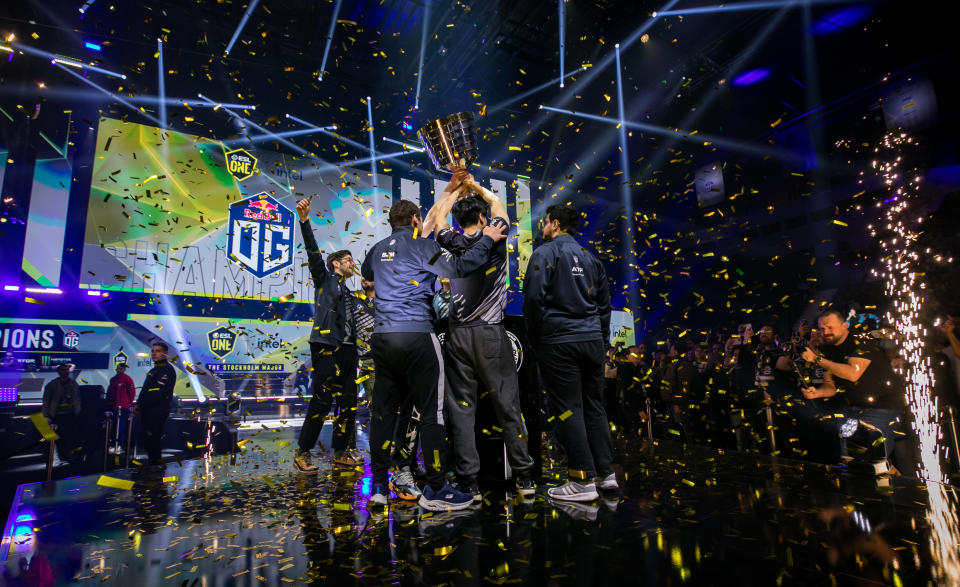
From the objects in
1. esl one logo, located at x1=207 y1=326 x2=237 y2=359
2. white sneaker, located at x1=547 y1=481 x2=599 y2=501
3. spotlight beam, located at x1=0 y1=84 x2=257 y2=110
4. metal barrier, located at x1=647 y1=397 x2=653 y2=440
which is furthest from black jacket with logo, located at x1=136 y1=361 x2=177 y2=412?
metal barrier, located at x1=647 y1=397 x2=653 y2=440

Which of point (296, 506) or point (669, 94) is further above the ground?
point (669, 94)

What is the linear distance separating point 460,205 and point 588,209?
423 inches

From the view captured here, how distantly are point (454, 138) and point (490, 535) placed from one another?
237cm

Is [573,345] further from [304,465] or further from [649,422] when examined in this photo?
[649,422]

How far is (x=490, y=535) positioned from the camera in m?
2.11

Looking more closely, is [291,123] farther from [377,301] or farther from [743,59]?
[743,59]

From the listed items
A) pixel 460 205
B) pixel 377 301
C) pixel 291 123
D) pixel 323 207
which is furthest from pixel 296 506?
pixel 291 123

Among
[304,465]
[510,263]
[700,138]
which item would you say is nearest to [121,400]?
[304,465]

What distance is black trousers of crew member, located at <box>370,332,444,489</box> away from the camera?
2695 millimetres

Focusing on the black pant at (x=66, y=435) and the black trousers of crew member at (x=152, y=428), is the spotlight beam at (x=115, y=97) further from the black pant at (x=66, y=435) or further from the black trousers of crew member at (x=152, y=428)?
the black trousers of crew member at (x=152, y=428)

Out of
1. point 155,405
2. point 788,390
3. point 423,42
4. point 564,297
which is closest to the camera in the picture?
point 564,297

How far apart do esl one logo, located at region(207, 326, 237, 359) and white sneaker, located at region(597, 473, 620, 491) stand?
790 centimetres

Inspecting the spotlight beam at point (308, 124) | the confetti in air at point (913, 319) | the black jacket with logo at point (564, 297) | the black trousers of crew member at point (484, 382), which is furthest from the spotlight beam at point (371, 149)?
the confetti in air at point (913, 319)

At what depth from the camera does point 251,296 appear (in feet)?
28.6
